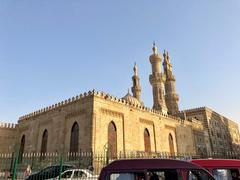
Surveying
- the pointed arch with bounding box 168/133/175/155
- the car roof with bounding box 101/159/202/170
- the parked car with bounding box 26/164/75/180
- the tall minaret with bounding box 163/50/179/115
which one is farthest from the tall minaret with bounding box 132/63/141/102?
the car roof with bounding box 101/159/202/170

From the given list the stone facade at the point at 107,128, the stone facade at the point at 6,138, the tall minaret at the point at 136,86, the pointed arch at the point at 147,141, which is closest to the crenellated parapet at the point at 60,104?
the stone facade at the point at 107,128

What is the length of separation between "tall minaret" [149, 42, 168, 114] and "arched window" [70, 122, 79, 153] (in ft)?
48.4

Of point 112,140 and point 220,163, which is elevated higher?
point 112,140

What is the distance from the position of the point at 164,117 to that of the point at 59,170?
19.6m

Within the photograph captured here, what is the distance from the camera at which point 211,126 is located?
133 feet

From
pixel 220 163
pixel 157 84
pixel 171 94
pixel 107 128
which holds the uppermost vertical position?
pixel 157 84

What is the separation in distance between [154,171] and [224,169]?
2399 mm

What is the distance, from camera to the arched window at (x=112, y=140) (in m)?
18.5

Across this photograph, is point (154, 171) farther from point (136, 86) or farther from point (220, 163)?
point (136, 86)

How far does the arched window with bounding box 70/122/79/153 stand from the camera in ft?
60.4

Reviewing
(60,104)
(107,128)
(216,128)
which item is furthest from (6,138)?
(216,128)

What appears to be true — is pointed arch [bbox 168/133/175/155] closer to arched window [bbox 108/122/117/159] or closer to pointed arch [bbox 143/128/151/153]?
pointed arch [bbox 143/128/151/153]

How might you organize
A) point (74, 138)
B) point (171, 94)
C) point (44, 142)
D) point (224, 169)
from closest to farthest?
point (224, 169)
point (74, 138)
point (44, 142)
point (171, 94)

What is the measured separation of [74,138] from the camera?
61.8 ft
